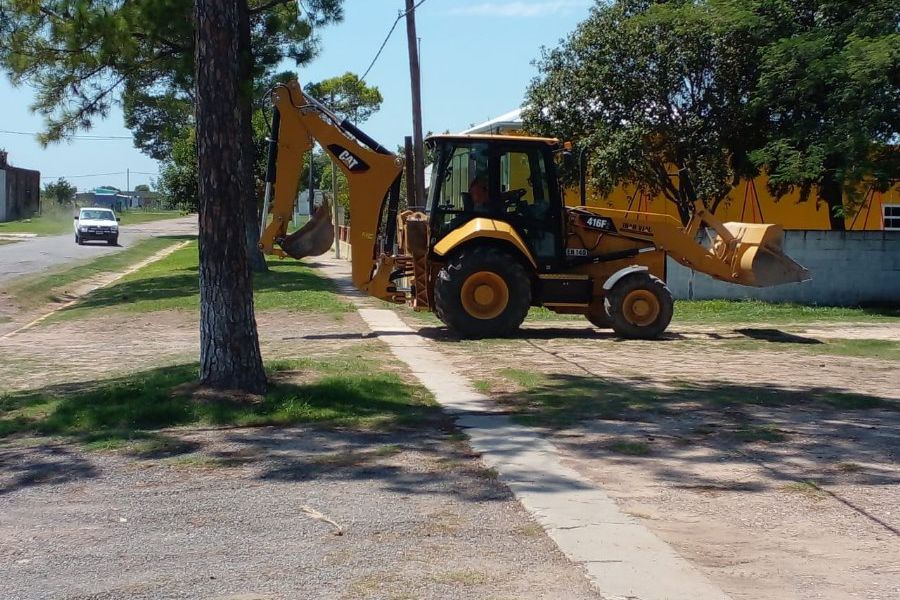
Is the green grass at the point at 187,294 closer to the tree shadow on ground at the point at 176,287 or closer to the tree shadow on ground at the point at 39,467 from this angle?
the tree shadow on ground at the point at 176,287

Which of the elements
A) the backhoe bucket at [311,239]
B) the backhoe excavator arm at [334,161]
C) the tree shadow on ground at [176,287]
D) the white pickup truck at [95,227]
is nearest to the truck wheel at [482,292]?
the backhoe excavator arm at [334,161]

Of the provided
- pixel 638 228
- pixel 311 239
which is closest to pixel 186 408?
pixel 311 239

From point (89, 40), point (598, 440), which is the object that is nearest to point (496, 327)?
point (598, 440)

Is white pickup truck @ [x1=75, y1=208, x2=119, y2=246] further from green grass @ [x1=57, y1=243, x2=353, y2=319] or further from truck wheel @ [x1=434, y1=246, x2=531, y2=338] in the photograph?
truck wheel @ [x1=434, y1=246, x2=531, y2=338]

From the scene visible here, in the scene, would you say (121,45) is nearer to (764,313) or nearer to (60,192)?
(764,313)

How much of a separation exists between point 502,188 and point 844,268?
10.2 meters

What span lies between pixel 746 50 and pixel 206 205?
56.9 feet

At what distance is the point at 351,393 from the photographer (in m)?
10.1

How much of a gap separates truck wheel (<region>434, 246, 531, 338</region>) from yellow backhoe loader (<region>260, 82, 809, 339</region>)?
0.02 meters

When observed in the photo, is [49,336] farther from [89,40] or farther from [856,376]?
[856,376]

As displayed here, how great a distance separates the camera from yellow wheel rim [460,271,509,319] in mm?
15281

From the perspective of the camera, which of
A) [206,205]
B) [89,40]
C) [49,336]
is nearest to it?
[206,205]

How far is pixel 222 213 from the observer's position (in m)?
9.75

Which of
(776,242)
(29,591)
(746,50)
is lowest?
(29,591)
